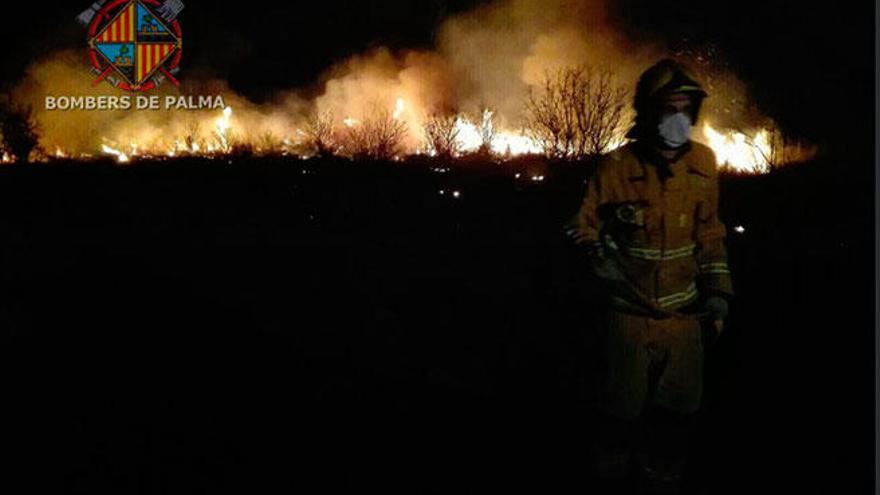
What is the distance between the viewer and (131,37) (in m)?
25.5

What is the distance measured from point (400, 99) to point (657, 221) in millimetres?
33651

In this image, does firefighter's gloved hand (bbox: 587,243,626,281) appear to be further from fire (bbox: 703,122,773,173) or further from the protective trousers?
fire (bbox: 703,122,773,173)

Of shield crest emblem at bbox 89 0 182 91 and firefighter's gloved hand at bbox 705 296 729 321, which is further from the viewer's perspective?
shield crest emblem at bbox 89 0 182 91

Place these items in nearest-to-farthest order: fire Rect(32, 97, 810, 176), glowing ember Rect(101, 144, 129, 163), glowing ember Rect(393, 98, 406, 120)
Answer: fire Rect(32, 97, 810, 176), glowing ember Rect(101, 144, 129, 163), glowing ember Rect(393, 98, 406, 120)

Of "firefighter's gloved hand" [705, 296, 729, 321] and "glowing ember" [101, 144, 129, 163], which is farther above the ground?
"glowing ember" [101, 144, 129, 163]

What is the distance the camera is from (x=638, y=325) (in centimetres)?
367

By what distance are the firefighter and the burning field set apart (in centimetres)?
2339

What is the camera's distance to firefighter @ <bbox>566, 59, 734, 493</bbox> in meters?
3.63

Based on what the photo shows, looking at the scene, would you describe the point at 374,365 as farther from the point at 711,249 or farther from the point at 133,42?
the point at 133,42

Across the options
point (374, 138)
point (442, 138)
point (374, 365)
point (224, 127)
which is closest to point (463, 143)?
point (442, 138)

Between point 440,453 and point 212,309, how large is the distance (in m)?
4.43

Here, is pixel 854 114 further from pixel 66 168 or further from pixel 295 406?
pixel 66 168

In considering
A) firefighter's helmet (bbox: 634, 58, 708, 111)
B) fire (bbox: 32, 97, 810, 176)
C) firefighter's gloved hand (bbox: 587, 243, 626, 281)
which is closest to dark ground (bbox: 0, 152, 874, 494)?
firefighter's gloved hand (bbox: 587, 243, 626, 281)

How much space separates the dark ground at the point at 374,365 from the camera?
4.01m
